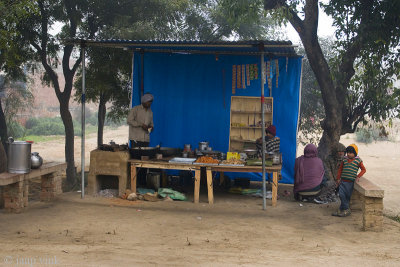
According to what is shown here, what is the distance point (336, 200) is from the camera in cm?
872

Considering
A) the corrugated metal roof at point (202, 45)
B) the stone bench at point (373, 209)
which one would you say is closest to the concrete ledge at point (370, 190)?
the stone bench at point (373, 209)

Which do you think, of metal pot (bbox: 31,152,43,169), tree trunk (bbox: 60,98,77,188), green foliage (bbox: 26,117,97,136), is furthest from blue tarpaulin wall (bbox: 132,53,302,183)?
green foliage (bbox: 26,117,97,136)

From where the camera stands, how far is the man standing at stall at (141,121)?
354 inches

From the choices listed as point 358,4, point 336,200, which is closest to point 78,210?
point 336,200

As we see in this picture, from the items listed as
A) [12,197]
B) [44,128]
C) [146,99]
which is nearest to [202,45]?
[146,99]

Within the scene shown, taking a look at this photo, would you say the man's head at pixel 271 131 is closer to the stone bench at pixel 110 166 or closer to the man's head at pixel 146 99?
the man's head at pixel 146 99

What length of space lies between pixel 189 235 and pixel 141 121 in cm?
348

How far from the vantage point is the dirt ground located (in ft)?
16.8

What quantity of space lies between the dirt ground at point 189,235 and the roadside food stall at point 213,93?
1534mm

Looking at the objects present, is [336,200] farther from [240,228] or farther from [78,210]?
[78,210]

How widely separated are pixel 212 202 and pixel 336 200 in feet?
8.00

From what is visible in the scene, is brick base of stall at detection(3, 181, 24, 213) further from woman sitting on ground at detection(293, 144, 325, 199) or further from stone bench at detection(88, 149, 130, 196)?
woman sitting on ground at detection(293, 144, 325, 199)

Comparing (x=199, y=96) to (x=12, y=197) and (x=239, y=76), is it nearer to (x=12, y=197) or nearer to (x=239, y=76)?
(x=239, y=76)

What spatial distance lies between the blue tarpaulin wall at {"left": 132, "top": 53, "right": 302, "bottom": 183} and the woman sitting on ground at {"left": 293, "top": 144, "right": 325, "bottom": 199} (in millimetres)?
1052
